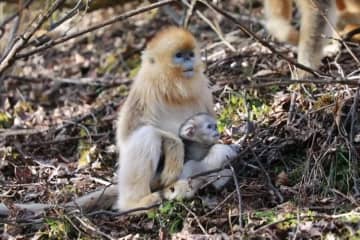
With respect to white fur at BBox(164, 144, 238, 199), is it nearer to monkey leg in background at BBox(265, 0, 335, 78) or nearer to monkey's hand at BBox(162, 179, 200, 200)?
monkey's hand at BBox(162, 179, 200, 200)

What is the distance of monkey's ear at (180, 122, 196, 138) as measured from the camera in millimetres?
4586

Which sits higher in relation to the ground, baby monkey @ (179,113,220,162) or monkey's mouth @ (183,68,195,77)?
monkey's mouth @ (183,68,195,77)

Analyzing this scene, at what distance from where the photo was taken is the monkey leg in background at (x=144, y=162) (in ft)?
14.5

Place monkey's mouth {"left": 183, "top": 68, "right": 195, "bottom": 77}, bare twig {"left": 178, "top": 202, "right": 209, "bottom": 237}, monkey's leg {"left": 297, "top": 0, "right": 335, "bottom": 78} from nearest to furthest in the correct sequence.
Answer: bare twig {"left": 178, "top": 202, "right": 209, "bottom": 237} < monkey's mouth {"left": 183, "top": 68, "right": 195, "bottom": 77} < monkey's leg {"left": 297, "top": 0, "right": 335, "bottom": 78}

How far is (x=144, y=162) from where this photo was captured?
174 inches

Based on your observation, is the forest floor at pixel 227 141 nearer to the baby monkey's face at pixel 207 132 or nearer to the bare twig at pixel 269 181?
the bare twig at pixel 269 181

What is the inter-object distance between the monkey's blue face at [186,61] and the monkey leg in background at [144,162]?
1.27 ft

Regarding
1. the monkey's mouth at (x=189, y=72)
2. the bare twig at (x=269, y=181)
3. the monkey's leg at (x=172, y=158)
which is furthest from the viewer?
the monkey's mouth at (x=189, y=72)

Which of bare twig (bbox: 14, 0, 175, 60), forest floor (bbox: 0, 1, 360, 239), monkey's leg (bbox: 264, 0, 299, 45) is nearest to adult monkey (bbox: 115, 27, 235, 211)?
forest floor (bbox: 0, 1, 360, 239)

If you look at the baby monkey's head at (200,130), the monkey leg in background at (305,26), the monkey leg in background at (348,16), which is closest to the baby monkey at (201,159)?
the baby monkey's head at (200,130)

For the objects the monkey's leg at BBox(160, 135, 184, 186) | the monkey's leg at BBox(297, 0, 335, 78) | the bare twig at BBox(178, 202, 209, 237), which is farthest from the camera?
the monkey's leg at BBox(297, 0, 335, 78)

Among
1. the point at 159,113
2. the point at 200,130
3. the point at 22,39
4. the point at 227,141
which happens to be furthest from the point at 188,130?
the point at 22,39

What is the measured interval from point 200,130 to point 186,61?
41 cm

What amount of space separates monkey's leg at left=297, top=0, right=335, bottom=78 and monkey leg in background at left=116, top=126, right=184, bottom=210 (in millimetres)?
1727
